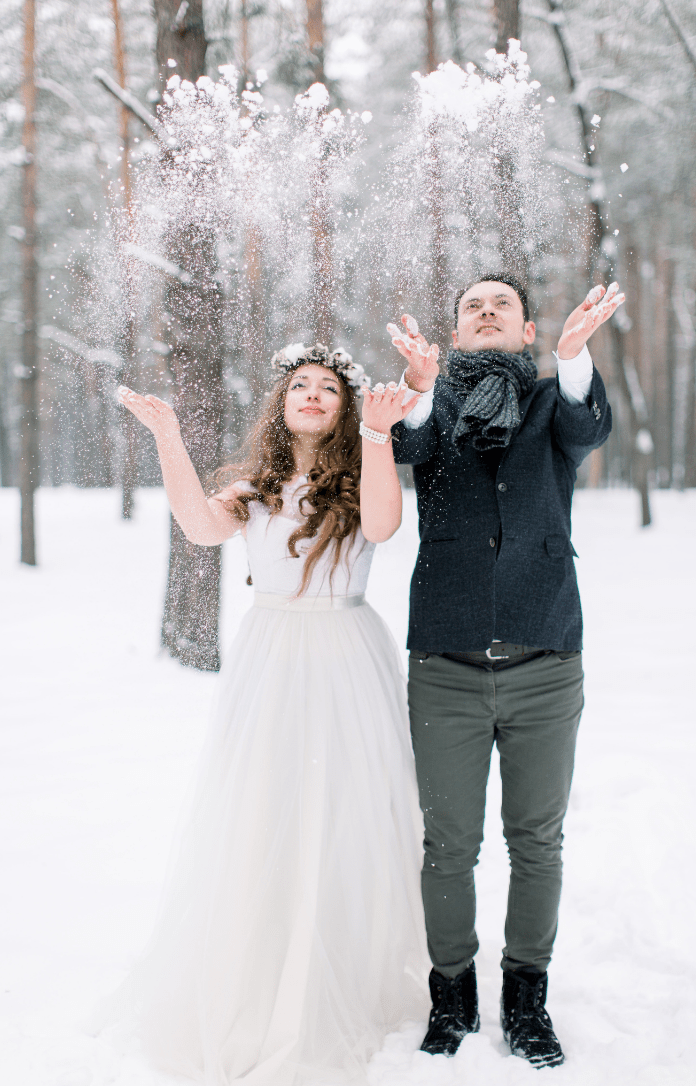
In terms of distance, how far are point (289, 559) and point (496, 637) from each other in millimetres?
583

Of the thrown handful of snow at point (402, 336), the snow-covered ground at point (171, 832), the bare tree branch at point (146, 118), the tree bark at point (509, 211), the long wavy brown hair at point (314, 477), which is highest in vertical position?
the bare tree branch at point (146, 118)

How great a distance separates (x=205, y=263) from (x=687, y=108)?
12.7ft

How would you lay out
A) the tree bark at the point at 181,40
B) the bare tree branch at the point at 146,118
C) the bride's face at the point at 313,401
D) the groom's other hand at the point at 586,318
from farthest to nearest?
the tree bark at the point at 181,40, the bare tree branch at the point at 146,118, the bride's face at the point at 313,401, the groom's other hand at the point at 586,318

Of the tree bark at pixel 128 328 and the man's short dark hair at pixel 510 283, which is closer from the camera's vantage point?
the man's short dark hair at pixel 510 283

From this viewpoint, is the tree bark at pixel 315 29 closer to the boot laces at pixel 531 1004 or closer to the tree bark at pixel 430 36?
the tree bark at pixel 430 36

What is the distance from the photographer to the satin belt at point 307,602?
1.86 metres

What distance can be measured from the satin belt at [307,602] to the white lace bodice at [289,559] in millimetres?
11

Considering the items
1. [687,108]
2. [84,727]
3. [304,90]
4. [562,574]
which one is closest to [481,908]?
[562,574]

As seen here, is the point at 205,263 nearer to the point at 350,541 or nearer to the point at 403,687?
the point at 350,541

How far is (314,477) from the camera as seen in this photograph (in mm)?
1917

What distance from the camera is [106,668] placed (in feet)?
14.7

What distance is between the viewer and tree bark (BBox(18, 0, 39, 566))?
5828mm

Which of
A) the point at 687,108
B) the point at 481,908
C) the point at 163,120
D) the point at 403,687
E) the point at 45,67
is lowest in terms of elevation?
the point at 481,908

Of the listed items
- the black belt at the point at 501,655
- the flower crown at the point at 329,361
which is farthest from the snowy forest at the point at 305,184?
the black belt at the point at 501,655
